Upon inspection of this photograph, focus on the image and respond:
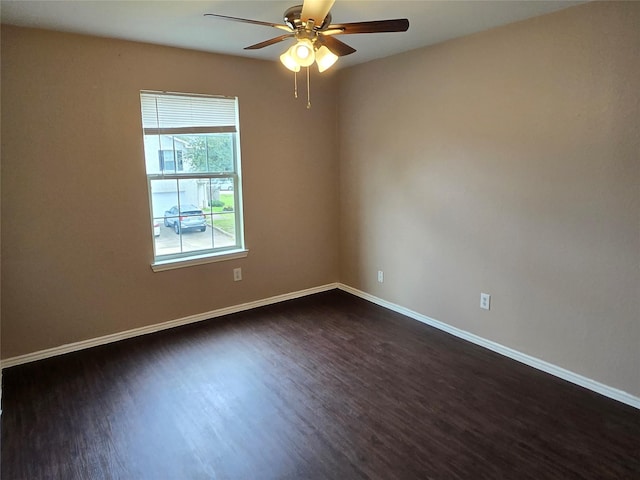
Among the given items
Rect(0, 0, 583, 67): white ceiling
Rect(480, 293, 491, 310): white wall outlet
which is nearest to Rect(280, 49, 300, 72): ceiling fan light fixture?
Rect(0, 0, 583, 67): white ceiling

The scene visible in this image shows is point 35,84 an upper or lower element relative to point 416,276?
upper

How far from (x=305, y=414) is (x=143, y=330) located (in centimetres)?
179

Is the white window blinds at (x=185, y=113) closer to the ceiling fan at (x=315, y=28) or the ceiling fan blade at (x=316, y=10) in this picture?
the ceiling fan at (x=315, y=28)

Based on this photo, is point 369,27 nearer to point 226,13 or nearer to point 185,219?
point 226,13

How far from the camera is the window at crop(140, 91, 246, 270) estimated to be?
11.3 feet

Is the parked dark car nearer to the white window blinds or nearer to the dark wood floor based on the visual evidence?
the white window blinds

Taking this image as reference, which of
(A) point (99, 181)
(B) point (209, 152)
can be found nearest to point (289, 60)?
(B) point (209, 152)

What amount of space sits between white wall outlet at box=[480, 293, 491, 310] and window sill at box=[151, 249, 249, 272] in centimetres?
211

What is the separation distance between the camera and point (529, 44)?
2.71 meters

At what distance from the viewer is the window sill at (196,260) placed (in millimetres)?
3527

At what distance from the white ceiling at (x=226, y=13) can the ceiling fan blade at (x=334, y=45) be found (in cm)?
31

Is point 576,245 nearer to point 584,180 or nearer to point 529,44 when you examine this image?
point 584,180

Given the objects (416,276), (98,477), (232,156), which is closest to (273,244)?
(232,156)

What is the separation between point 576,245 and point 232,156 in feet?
9.23
